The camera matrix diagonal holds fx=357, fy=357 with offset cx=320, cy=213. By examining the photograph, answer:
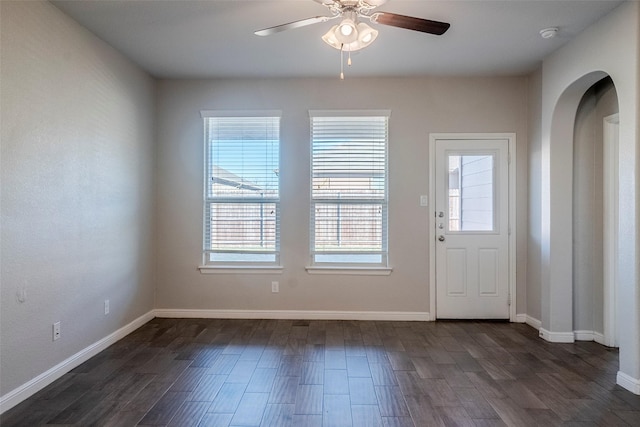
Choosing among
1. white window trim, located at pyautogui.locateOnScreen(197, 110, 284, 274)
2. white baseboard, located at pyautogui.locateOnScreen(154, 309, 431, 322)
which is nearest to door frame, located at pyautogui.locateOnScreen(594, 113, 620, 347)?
white baseboard, located at pyautogui.locateOnScreen(154, 309, 431, 322)

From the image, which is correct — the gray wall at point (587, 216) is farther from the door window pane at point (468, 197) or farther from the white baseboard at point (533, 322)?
the door window pane at point (468, 197)

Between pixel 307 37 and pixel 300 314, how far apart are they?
2.86 m

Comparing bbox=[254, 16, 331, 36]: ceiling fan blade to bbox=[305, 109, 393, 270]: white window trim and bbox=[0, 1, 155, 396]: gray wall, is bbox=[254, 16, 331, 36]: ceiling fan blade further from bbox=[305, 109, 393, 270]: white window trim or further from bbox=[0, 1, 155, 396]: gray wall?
bbox=[305, 109, 393, 270]: white window trim

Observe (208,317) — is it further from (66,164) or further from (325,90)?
(325,90)

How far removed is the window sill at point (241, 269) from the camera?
409cm

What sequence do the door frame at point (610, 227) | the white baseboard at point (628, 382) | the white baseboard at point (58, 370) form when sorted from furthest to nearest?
the door frame at point (610, 227), the white baseboard at point (628, 382), the white baseboard at point (58, 370)

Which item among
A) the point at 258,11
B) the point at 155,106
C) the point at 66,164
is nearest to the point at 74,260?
the point at 66,164

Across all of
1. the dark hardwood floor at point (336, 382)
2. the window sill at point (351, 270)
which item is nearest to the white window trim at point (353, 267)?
the window sill at point (351, 270)

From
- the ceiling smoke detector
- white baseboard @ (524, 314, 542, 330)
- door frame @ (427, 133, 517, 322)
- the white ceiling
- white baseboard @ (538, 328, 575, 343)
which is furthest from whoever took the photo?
door frame @ (427, 133, 517, 322)

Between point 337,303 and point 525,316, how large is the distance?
83.2 inches

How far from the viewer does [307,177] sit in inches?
161

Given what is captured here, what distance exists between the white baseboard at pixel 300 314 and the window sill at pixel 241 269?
1.47 feet

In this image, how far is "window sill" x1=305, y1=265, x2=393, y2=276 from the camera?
159 inches

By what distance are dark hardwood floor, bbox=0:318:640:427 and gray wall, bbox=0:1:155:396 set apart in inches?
15.0
